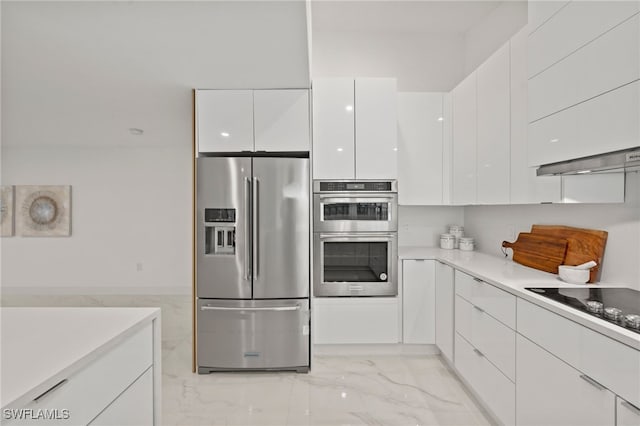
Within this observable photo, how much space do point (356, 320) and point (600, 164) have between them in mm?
2017

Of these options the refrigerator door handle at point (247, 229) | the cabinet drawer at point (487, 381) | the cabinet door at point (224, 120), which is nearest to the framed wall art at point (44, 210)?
the cabinet door at point (224, 120)

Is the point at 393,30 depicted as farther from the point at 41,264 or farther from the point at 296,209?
the point at 41,264

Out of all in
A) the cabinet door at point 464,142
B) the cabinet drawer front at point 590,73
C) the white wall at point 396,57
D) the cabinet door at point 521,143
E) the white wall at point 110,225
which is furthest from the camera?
the white wall at point 110,225

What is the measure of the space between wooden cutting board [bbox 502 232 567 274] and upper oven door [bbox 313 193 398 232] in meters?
0.93

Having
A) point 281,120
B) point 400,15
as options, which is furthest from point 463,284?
point 400,15

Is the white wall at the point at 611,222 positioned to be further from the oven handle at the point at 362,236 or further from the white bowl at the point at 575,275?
the oven handle at the point at 362,236

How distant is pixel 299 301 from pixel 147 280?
3004 mm

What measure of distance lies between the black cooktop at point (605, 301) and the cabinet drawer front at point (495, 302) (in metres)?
0.15

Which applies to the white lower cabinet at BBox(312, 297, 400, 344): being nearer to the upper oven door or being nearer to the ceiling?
the upper oven door

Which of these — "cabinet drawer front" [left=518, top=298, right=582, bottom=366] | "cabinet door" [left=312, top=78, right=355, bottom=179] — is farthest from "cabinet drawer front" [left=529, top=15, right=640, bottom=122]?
"cabinet door" [left=312, top=78, right=355, bottom=179]

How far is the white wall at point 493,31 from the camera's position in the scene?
277cm

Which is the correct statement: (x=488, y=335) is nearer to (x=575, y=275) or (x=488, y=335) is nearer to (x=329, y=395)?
(x=575, y=275)

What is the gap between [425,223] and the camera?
3527 millimetres

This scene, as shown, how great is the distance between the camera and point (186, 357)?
9.34ft
